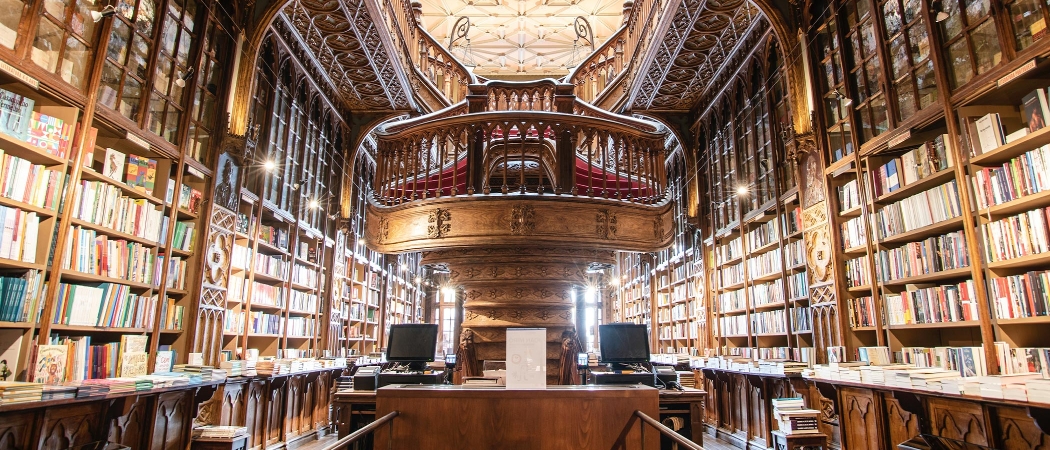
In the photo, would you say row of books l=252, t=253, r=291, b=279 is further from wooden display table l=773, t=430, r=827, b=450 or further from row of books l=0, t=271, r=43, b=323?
wooden display table l=773, t=430, r=827, b=450

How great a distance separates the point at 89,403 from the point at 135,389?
244 millimetres

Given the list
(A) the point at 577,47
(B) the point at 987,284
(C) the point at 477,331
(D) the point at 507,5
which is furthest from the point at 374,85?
(A) the point at 577,47

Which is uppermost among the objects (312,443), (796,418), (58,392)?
(58,392)

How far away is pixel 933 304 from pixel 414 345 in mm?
3995

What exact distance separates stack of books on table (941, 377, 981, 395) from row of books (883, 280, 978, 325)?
→ 23.3 inches

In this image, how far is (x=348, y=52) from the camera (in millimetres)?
6891

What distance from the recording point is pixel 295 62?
263 inches

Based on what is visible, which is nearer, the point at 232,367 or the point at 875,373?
the point at 875,373

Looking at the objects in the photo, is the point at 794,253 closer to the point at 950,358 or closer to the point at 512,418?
the point at 950,358

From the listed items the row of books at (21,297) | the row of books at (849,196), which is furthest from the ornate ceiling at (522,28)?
the row of books at (21,297)

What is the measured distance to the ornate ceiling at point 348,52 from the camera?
609cm

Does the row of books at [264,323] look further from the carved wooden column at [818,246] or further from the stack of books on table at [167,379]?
the carved wooden column at [818,246]

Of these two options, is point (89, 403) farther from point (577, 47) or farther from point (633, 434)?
point (577, 47)

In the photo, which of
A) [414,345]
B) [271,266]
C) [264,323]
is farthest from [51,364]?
[271,266]
